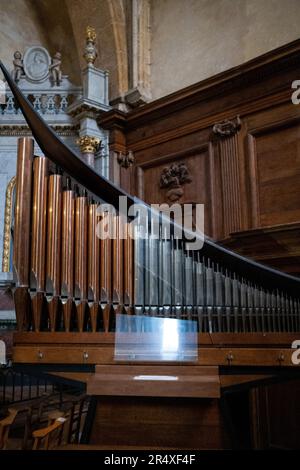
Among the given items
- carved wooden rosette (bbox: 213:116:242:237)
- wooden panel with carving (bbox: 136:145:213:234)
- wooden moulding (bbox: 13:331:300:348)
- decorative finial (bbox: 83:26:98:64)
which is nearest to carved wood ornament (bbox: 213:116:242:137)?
carved wooden rosette (bbox: 213:116:242:237)

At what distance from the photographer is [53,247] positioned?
7.13ft

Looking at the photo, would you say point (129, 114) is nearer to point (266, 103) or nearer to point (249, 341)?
point (266, 103)

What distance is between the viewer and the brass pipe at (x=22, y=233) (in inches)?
82.5

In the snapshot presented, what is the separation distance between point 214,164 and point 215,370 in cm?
316

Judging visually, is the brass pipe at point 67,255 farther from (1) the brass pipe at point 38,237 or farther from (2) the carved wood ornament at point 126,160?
(2) the carved wood ornament at point 126,160

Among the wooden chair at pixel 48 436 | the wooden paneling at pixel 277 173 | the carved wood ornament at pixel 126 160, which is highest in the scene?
the carved wood ornament at pixel 126 160

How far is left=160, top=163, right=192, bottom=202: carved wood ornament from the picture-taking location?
5.07m

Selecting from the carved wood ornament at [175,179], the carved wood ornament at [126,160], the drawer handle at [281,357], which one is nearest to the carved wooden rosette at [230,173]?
the carved wood ornament at [175,179]

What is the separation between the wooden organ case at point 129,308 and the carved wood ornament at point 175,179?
280 centimetres

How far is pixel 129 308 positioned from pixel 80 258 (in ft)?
1.18

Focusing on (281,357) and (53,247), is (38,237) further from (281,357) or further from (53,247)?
(281,357)

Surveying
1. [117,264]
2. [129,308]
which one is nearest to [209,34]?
[117,264]

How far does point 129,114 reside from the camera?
5.59m
